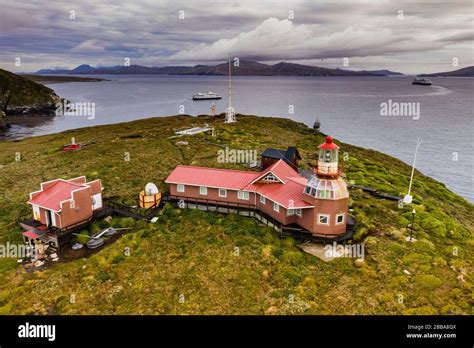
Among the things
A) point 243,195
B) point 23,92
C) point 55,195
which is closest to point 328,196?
point 243,195

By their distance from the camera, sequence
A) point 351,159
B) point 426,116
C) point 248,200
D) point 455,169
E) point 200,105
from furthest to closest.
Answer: point 200,105 < point 426,116 < point 455,169 < point 351,159 < point 248,200

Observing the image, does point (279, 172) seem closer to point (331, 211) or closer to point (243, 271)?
point (331, 211)

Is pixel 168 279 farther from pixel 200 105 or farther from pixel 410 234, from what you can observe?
pixel 200 105

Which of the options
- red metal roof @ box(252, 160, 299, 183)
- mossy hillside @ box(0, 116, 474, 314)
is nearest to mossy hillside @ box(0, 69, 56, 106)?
mossy hillside @ box(0, 116, 474, 314)

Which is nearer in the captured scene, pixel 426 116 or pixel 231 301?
pixel 231 301

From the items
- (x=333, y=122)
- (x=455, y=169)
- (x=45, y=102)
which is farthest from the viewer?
(x=45, y=102)

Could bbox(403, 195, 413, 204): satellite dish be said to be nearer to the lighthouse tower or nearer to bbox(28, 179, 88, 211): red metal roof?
the lighthouse tower

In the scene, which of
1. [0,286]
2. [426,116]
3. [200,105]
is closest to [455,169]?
[426,116]
